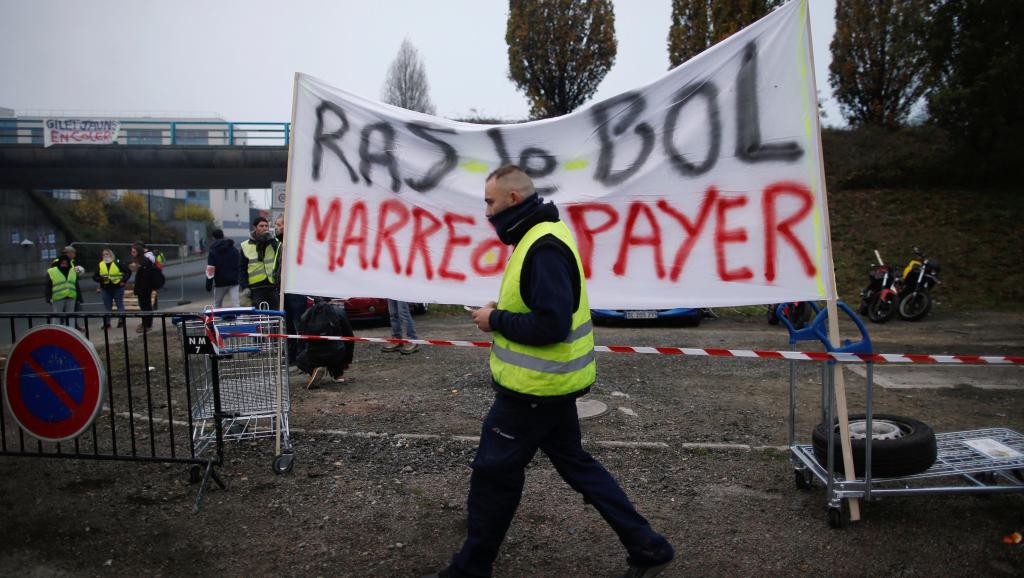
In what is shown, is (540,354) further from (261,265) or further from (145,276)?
(145,276)

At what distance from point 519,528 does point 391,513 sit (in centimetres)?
78

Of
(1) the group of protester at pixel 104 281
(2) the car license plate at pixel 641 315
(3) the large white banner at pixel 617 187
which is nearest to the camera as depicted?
(3) the large white banner at pixel 617 187

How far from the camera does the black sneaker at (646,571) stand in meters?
2.99

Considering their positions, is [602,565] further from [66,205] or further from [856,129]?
[66,205]

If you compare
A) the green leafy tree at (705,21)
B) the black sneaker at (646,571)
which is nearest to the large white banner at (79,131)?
the green leafy tree at (705,21)

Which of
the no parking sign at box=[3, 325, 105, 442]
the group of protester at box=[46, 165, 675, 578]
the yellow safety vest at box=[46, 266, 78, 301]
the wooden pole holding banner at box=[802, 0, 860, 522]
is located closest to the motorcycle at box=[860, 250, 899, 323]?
the wooden pole holding banner at box=[802, 0, 860, 522]

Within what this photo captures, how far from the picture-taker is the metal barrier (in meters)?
4.36

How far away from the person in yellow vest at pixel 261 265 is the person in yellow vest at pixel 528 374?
19.8 ft

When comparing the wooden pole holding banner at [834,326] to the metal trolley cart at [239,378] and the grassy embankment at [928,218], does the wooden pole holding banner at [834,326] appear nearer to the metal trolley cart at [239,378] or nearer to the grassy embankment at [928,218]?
the metal trolley cart at [239,378]

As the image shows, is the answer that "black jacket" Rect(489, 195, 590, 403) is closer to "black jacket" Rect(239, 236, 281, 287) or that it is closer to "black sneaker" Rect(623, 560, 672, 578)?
"black sneaker" Rect(623, 560, 672, 578)

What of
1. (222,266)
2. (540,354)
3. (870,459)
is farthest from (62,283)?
(870,459)

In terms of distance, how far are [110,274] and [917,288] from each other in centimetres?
1667

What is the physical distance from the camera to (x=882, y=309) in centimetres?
1325

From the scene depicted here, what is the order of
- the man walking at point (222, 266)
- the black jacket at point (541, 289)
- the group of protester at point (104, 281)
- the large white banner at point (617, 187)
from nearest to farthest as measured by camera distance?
the black jacket at point (541, 289) → the large white banner at point (617, 187) → the man walking at point (222, 266) → the group of protester at point (104, 281)
